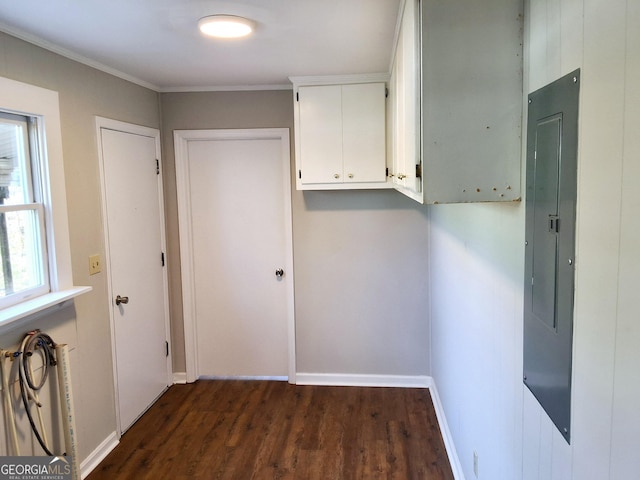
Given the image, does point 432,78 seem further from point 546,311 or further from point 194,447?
point 194,447

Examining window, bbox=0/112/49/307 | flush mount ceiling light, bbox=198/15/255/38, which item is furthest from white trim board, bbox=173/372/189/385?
flush mount ceiling light, bbox=198/15/255/38

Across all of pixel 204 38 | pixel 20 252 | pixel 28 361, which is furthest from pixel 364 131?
pixel 28 361

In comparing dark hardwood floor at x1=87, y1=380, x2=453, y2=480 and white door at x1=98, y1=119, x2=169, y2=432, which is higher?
white door at x1=98, y1=119, x2=169, y2=432

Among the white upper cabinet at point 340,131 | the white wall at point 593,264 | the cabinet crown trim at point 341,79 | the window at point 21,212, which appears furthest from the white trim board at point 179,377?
the white wall at point 593,264

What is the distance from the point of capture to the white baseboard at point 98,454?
105 inches

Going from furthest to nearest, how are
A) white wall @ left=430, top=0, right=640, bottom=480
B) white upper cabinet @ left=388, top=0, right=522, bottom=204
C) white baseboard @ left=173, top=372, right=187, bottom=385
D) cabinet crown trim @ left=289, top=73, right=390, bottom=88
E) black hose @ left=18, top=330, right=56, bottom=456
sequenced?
white baseboard @ left=173, top=372, right=187, bottom=385, cabinet crown trim @ left=289, top=73, right=390, bottom=88, black hose @ left=18, top=330, right=56, bottom=456, white upper cabinet @ left=388, top=0, right=522, bottom=204, white wall @ left=430, top=0, right=640, bottom=480

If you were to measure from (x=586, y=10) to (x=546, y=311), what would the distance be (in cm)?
71

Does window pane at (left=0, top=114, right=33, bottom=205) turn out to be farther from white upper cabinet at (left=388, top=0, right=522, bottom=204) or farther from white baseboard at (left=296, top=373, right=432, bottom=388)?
white baseboard at (left=296, top=373, right=432, bottom=388)

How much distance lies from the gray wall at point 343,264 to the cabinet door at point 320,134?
312mm

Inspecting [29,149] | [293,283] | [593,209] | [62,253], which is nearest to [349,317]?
[293,283]

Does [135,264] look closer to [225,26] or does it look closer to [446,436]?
[225,26]

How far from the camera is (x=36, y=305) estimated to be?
2178mm

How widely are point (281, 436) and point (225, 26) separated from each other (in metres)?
2.48

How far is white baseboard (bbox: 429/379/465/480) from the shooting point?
252 cm
